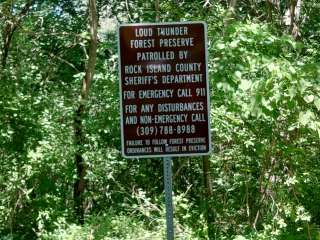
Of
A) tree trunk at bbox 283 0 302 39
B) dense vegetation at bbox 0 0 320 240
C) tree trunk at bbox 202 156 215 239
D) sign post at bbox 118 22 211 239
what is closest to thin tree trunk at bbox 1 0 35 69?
dense vegetation at bbox 0 0 320 240

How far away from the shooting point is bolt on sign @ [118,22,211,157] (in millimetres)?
3674

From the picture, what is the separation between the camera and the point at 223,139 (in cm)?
748

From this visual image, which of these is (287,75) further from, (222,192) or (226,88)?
(222,192)

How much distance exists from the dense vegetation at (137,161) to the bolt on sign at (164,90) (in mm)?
1319

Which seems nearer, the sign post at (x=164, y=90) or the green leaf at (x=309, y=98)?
the sign post at (x=164, y=90)

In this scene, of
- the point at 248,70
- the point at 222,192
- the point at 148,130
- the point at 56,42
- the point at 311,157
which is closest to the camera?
the point at 148,130

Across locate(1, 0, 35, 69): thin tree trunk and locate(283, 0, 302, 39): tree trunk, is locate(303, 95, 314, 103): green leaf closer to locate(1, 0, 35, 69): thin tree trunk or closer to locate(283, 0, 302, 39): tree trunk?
locate(283, 0, 302, 39): tree trunk

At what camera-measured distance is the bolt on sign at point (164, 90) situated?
3674mm

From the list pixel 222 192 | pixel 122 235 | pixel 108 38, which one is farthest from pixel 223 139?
pixel 108 38

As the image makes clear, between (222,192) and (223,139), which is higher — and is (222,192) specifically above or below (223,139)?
below

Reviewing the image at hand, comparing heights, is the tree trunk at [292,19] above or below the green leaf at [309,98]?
above

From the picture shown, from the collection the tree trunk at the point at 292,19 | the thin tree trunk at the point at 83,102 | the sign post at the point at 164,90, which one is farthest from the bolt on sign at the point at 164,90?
the tree trunk at the point at 292,19

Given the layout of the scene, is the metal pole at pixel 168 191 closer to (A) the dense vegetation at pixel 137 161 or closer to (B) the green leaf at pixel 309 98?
(A) the dense vegetation at pixel 137 161

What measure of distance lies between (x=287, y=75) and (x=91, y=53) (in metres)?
4.37
